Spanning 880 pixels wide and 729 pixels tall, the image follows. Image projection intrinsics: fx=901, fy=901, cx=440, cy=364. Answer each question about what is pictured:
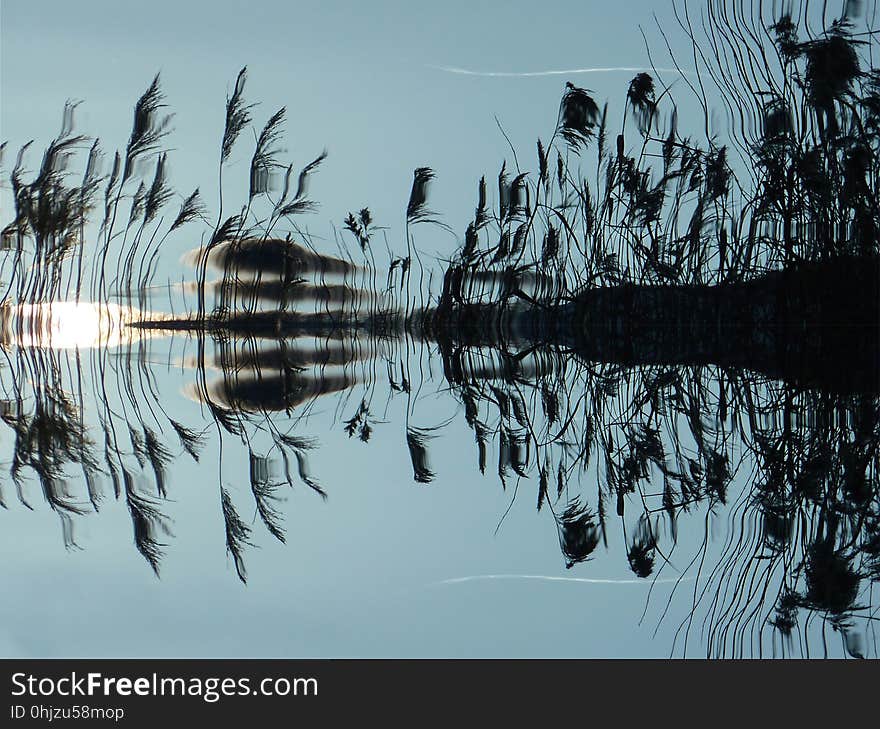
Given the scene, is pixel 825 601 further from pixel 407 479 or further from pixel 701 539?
pixel 407 479

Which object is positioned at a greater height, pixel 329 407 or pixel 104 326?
pixel 104 326

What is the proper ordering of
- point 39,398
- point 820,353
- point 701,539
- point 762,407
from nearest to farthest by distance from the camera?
point 701,539 < point 762,407 < point 39,398 < point 820,353

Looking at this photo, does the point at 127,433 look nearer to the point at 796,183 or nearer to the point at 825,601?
the point at 825,601

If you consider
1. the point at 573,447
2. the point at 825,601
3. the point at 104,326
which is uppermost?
the point at 104,326

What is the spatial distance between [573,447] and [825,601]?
771mm

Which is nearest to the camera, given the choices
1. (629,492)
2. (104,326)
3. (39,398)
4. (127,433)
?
(629,492)

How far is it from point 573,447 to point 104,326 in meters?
8.94

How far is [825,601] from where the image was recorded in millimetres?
1066

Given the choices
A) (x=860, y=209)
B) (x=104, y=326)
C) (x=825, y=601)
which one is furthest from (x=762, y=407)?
(x=104, y=326)

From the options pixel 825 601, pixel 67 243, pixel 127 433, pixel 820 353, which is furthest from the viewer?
pixel 67 243

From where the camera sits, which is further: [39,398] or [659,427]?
[39,398]

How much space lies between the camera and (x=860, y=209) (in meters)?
4.14

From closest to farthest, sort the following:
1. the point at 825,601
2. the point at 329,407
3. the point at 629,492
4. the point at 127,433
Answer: the point at 825,601
the point at 629,492
the point at 127,433
the point at 329,407

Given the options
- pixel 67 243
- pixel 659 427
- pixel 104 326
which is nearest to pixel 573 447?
pixel 659 427
